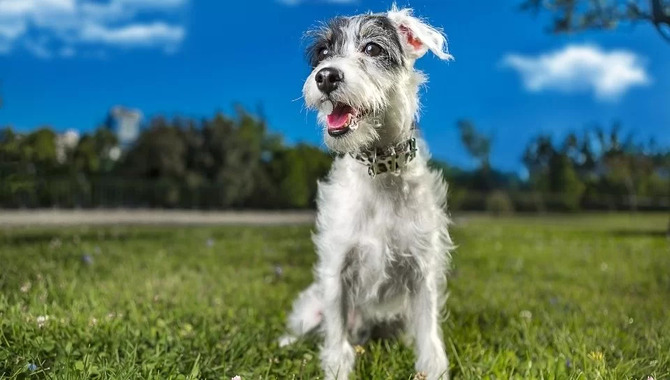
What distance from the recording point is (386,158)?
4.50m

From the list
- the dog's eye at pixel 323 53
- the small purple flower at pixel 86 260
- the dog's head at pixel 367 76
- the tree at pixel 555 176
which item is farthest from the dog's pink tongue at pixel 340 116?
the tree at pixel 555 176

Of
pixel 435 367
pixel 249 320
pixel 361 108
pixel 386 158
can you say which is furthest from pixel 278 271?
pixel 361 108

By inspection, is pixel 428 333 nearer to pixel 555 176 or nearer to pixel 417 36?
pixel 417 36

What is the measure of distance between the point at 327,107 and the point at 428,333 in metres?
1.87

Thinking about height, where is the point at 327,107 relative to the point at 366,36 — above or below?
below

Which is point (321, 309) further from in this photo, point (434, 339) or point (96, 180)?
point (96, 180)

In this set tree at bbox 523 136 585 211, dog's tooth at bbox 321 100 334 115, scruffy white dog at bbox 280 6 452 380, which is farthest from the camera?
tree at bbox 523 136 585 211

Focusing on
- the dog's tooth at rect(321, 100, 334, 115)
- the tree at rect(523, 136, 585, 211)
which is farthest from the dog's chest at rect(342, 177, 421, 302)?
the tree at rect(523, 136, 585, 211)

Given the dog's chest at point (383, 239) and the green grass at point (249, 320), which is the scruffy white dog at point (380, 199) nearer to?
the dog's chest at point (383, 239)

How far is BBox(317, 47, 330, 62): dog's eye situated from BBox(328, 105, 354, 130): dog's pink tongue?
0.48 metres

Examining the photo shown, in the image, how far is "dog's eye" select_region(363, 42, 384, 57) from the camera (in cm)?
429

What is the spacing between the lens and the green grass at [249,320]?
440 cm

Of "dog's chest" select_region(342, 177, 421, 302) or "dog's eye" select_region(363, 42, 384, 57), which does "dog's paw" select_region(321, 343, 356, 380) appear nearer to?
"dog's chest" select_region(342, 177, 421, 302)

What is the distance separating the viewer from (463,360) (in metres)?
4.87
